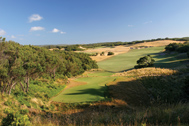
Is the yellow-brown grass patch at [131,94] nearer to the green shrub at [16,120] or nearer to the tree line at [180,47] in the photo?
the green shrub at [16,120]

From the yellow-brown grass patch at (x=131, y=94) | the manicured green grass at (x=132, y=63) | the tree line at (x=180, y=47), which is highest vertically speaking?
the tree line at (x=180, y=47)

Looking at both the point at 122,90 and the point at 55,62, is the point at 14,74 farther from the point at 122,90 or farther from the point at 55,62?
the point at 122,90

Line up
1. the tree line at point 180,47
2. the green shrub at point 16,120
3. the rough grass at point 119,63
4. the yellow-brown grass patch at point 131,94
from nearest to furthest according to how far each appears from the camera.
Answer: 1. the green shrub at point 16,120
2. the yellow-brown grass patch at point 131,94
3. the rough grass at point 119,63
4. the tree line at point 180,47

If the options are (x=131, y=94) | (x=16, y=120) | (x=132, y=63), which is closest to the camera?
(x=16, y=120)

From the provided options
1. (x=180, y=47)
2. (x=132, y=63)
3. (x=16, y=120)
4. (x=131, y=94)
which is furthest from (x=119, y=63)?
(x=16, y=120)

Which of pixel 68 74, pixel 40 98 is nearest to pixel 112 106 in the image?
pixel 40 98

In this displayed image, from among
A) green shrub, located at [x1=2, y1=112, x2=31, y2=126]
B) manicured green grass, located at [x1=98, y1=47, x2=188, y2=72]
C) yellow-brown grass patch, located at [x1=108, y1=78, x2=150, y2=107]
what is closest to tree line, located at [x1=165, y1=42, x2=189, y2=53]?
manicured green grass, located at [x1=98, y1=47, x2=188, y2=72]

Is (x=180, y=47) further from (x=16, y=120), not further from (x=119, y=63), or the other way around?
(x=16, y=120)

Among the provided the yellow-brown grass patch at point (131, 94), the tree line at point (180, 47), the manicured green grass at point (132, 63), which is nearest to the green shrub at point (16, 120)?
the yellow-brown grass patch at point (131, 94)

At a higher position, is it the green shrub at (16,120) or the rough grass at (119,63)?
the green shrub at (16,120)

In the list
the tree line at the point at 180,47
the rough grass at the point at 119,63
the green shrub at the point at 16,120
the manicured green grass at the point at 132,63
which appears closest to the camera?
the green shrub at the point at 16,120

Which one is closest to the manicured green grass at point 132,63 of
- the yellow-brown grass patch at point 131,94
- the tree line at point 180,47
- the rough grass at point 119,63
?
the rough grass at point 119,63

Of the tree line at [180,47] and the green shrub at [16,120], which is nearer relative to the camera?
the green shrub at [16,120]

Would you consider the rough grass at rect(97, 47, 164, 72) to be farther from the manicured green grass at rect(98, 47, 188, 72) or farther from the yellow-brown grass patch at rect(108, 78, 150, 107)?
the yellow-brown grass patch at rect(108, 78, 150, 107)
